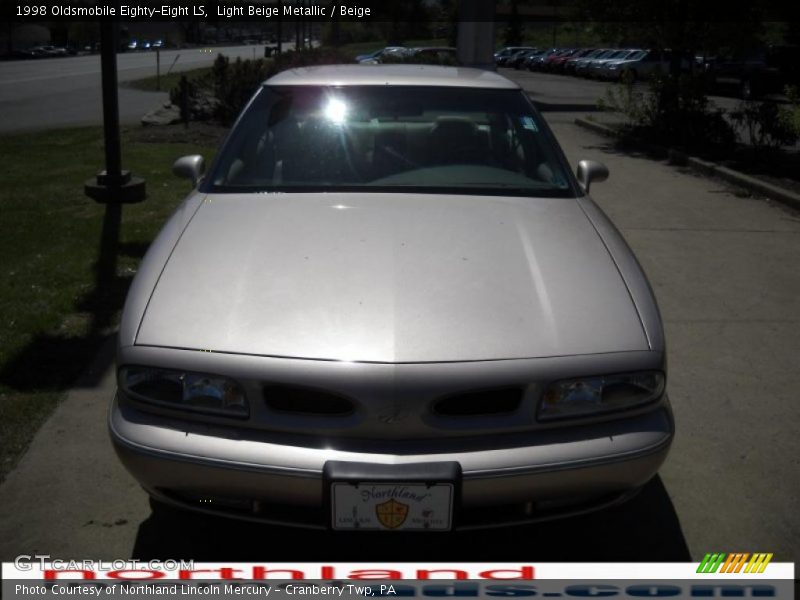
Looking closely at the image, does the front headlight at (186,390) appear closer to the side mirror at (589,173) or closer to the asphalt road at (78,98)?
the side mirror at (589,173)

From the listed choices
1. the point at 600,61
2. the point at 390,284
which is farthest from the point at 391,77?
the point at 600,61

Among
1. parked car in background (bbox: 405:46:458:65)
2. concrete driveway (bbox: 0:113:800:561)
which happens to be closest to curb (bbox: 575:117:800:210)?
concrete driveway (bbox: 0:113:800:561)

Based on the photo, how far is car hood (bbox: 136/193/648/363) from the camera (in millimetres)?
2951

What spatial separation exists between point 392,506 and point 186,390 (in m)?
0.74

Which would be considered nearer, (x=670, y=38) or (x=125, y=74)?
(x=670, y=38)

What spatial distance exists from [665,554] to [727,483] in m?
0.68

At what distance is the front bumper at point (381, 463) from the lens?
2803mm

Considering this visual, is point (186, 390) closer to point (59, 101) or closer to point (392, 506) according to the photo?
point (392, 506)

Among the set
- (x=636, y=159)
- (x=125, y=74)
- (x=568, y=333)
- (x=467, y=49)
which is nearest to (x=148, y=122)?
(x=467, y=49)

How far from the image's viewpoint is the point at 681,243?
315 inches

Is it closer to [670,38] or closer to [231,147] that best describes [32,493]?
[231,147]

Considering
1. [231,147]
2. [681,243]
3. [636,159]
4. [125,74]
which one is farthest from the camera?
[125,74]

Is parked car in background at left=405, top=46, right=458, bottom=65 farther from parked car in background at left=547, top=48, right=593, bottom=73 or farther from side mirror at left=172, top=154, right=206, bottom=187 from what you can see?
side mirror at left=172, top=154, right=206, bottom=187

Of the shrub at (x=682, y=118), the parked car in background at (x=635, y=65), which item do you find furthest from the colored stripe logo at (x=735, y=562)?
the parked car in background at (x=635, y=65)
